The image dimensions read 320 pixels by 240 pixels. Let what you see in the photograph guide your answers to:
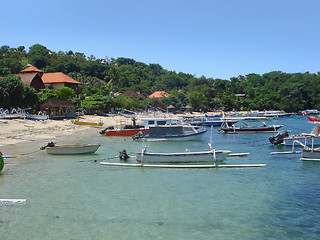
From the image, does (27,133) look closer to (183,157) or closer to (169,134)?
(169,134)

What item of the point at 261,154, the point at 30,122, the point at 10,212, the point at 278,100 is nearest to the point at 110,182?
the point at 10,212

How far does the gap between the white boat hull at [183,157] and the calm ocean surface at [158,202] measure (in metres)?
1.24

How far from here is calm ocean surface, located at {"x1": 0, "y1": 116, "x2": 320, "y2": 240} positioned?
11.4 meters

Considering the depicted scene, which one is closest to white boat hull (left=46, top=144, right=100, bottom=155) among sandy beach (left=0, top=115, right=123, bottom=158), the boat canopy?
sandy beach (left=0, top=115, right=123, bottom=158)

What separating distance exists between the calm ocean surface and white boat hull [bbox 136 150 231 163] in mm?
1236

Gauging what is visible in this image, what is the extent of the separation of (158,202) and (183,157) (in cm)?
766

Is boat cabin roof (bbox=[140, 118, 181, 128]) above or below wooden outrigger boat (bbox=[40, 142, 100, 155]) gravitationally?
above

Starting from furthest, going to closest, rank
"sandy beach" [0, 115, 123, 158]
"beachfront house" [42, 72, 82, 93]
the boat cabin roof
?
"beachfront house" [42, 72, 82, 93], the boat cabin roof, "sandy beach" [0, 115, 123, 158]

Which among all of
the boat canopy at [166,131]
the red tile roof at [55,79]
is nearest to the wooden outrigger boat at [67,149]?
the boat canopy at [166,131]

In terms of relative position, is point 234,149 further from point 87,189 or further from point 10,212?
point 10,212

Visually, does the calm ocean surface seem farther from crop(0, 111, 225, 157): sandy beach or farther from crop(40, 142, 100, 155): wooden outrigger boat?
crop(0, 111, 225, 157): sandy beach

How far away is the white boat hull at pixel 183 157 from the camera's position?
70.3ft

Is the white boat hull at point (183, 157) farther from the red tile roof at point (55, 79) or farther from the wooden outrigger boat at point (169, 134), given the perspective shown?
the red tile roof at point (55, 79)

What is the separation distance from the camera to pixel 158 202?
14.3 m
